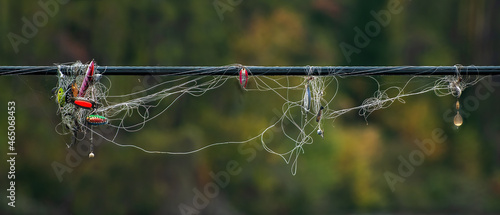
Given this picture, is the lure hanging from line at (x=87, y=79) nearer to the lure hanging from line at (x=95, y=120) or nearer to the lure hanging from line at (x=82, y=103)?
the lure hanging from line at (x=82, y=103)

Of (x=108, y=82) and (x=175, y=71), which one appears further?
(x=108, y=82)

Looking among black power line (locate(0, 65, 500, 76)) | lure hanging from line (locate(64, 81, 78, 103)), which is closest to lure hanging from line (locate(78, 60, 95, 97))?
lure hanging from line (locate(64, 81, 78, 103))

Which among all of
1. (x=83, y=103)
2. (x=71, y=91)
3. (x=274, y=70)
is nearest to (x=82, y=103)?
(x=83, y=103)

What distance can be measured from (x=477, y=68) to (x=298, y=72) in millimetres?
1442

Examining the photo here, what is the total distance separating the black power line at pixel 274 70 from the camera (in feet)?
13.3

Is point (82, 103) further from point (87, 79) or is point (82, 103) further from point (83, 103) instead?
point (87, 79)

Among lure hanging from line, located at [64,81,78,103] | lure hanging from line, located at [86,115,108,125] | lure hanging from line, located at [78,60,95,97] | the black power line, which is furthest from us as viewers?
lure hanging from line, located at [86,115,108,125]

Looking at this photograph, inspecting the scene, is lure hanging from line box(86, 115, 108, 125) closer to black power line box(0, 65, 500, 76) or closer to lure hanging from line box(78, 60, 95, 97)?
lure hanging from line box(78, 60, 95, 97)

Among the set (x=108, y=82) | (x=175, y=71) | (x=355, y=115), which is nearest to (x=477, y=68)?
(x=175, y=71)

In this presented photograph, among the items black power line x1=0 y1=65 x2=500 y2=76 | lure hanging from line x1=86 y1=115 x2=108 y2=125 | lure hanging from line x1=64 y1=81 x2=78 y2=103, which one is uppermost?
lure hanging from line x1=64 y1=81 x2=78 y2=103

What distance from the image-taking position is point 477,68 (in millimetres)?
4207

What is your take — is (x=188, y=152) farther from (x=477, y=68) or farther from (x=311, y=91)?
(x=477, y=68)

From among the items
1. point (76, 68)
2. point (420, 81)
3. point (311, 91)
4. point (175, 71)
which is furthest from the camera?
point (420, 81)

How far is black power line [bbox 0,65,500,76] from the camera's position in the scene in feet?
13.3
